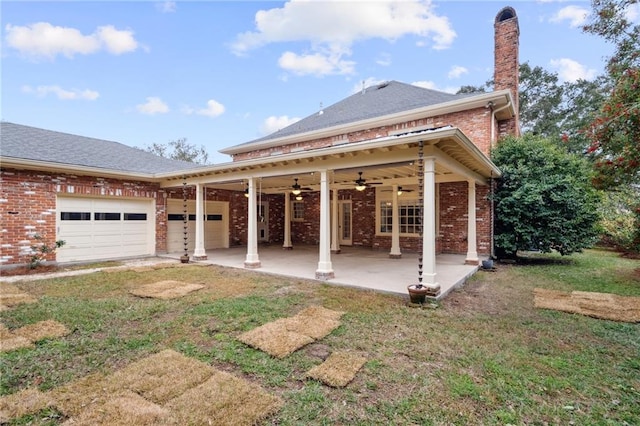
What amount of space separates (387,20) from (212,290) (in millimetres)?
10249

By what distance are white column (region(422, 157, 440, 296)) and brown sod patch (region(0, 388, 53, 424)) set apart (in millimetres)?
5010

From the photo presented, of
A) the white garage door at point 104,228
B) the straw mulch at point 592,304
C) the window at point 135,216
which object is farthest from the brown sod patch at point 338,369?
the window at point 135,216

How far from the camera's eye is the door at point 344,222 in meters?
13.2

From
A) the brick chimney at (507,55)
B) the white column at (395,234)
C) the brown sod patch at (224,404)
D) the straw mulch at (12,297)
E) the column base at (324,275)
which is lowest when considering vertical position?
the brown sod patch at (224,404)

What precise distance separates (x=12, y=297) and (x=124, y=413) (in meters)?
4.90

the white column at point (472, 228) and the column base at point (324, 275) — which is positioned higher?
the white column at point (472, 228)

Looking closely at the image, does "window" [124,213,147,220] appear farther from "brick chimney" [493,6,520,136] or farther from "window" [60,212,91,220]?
"brick chimney" [493,6,520,136]

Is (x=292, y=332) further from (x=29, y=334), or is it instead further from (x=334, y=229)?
(x=334, y=229)

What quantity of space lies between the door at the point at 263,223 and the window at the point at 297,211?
4.21 feet

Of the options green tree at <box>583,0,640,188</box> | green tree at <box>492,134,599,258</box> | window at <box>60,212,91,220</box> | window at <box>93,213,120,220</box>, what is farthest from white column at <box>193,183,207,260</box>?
green tree at <box>583,0,640,188</box>

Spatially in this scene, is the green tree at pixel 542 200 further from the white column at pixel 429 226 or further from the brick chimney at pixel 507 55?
the white column at pixel 429 226

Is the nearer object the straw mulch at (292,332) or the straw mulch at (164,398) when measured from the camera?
the straw mulch at (164,398)

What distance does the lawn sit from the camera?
2.39m

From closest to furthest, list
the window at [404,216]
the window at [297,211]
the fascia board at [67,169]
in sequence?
the fascia board at [67,169]
the window at [404,216]
the window at [297,211]
